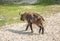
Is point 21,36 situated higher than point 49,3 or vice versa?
point 21,36

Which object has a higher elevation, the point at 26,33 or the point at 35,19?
the point at 35,19

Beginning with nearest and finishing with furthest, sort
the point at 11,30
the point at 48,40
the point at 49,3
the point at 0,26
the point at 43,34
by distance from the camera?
the point at 48,40 < the point at 43,34 < the point at 11,30 < the point at 0,26 < the point at 49,3

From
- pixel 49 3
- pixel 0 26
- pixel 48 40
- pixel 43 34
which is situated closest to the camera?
pixel 48 40

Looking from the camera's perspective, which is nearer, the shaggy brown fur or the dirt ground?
the dirt ground

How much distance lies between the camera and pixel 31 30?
13414 millimetres

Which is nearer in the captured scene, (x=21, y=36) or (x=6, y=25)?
(x=21, y=36)

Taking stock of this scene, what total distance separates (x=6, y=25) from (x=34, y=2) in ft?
40.5

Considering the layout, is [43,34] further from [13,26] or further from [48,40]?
[13,26]

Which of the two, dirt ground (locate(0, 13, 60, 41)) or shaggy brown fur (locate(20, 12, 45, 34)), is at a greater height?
shaggy brown fur (locate(20, 12, 45, 34))

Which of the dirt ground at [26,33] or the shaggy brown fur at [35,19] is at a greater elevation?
the shaggy brown fur at [35,19]

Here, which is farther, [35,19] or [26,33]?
[26,33]

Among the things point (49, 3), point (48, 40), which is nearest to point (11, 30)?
point (48, 40)

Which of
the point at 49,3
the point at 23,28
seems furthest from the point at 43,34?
the point at 49,3

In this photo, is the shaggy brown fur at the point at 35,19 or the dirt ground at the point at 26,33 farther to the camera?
the shaggy brown fur at the point at 35,19
